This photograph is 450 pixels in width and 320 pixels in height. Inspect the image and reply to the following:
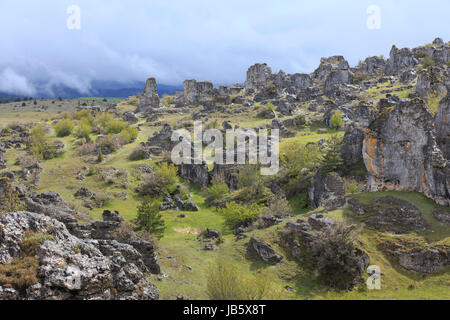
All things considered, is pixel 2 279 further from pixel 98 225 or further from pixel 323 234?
pixel 323 234

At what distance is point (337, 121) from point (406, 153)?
4501 cm

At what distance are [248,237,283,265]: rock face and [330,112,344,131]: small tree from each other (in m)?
52.8

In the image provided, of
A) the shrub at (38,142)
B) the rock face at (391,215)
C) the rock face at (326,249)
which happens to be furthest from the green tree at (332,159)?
the shrub at (38,142)

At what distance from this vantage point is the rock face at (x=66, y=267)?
13.0 metres

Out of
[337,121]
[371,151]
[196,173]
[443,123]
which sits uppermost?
[337,121]

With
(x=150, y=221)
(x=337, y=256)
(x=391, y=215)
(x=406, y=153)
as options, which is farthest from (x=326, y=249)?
(x=150, y=221)

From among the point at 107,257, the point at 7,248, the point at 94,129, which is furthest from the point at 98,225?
the point at 94,129

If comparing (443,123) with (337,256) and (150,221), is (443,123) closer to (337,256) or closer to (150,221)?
(337,256)

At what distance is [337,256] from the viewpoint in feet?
68.6

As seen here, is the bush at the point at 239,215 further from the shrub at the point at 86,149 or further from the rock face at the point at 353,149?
the shrub at the point at 86,149

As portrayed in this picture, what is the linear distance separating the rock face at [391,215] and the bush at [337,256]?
375cm

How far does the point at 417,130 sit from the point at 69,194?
138 feet

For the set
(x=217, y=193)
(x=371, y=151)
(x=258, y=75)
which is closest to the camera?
(x=371, y=151)

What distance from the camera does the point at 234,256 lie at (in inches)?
1001
